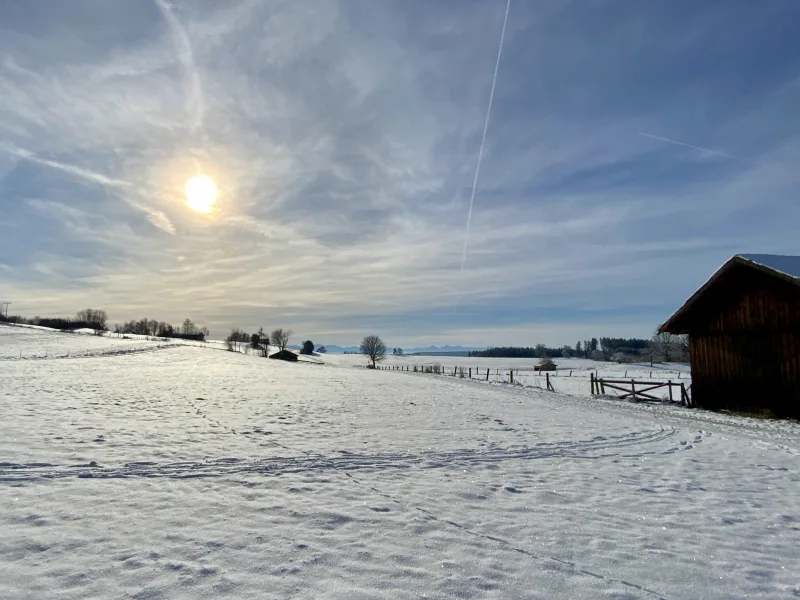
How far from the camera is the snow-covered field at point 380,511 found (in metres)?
5.13

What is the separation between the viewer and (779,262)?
21.7 m

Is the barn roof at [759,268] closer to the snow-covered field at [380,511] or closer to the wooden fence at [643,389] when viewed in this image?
the wooden fence at [643,389]

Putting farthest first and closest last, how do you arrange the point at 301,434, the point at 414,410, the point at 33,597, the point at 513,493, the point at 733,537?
the point at 414,410 < the point at 301,434 < the point at 513,493 < the point at 733,537 < the point at 33,597

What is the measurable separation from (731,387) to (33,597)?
1135 inches

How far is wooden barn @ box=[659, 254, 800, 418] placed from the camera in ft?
68.6

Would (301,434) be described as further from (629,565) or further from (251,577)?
(629,565)

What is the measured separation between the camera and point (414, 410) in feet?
67.9

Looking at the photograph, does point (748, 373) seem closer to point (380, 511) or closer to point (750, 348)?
point (750, 348)

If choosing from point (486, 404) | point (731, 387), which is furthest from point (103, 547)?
point (731, 387)

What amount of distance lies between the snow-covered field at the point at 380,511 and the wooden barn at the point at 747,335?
24.3ft

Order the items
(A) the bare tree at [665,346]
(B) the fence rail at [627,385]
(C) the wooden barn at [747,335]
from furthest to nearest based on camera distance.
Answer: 1. (A) the bare tree at [665,346]
2. (B) the fence rail at [627,385]
3. (C) the wooden barn at [747,335]

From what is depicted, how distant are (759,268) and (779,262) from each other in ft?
4.88

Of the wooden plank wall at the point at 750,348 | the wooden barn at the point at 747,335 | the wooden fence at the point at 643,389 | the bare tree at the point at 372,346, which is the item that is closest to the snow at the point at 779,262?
the wooden barn at the point at 747,335

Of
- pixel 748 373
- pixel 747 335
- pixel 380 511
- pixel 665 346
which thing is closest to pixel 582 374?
pixel 748 373
